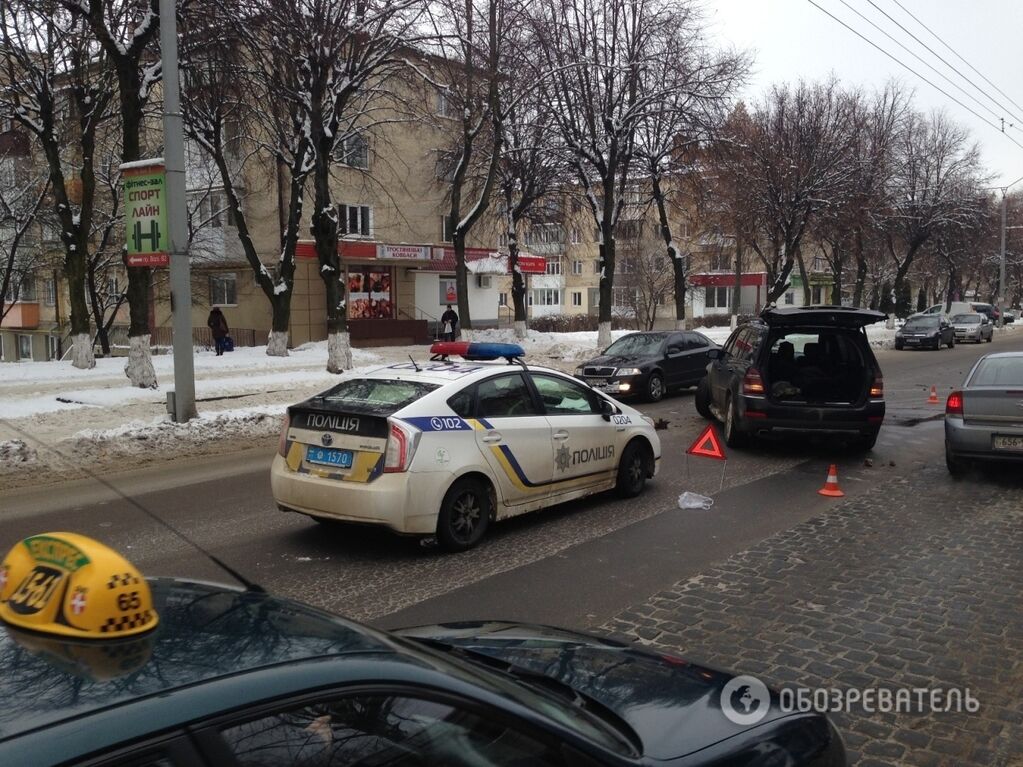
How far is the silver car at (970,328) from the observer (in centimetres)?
4375

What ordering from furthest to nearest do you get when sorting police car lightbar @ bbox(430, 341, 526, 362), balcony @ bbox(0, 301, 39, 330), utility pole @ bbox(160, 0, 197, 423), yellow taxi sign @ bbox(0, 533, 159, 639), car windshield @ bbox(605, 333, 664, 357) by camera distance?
balcony @ bbox(0, 301, 39, 330) < car windshield @ bbox(605, 333, 664, 357) < utility pole @ bbox(160, 0, 197, 423) < police car lightbar @ bbox(430, 341, 526, 362) < yellow taxi sign @ bbox(0, 533, 159, 639)

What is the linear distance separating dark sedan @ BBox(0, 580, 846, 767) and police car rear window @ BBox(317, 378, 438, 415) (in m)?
4.25

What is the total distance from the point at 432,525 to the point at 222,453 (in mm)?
6448

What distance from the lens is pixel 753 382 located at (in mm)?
11109

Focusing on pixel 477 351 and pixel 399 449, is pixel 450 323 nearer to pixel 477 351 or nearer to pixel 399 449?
pixel 477 351

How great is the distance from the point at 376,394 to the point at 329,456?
0.66 meters

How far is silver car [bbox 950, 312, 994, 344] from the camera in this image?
43.8 metres

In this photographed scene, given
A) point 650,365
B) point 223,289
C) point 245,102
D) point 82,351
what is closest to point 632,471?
point 650,365

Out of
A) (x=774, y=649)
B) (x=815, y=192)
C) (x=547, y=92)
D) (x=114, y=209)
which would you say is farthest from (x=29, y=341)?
(x=774, y=649)

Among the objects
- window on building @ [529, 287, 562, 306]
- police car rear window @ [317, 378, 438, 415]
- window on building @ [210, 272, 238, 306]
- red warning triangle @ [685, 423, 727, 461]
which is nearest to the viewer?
police car rear window @ [317, 378, 438, 415]

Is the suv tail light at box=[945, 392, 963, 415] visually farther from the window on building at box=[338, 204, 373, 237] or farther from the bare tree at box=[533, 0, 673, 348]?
the window on building at box=[338, 204, 373, 237]

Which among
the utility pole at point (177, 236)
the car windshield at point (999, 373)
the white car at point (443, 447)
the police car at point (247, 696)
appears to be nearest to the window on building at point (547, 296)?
the utility pole at point (177, 236)

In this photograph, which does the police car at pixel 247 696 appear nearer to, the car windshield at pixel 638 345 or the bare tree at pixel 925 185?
the car windshield at pixel 638 345

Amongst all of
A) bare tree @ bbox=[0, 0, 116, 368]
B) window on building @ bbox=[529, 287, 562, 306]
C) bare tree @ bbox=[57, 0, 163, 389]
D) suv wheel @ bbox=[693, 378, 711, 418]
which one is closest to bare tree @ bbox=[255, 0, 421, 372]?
bare tree @ bbox=[57, 0, 163, 389]
